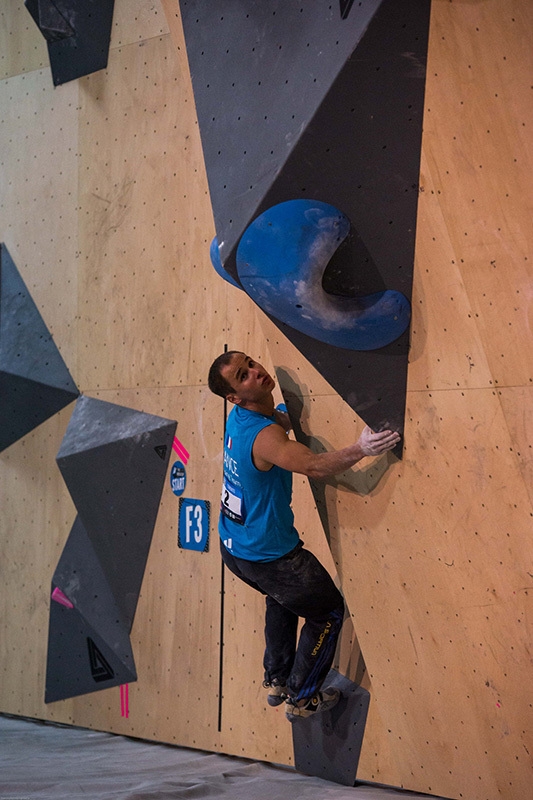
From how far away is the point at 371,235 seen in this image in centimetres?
246

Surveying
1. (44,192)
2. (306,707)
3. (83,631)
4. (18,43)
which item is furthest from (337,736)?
(18,43)

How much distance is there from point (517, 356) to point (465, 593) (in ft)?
2.66

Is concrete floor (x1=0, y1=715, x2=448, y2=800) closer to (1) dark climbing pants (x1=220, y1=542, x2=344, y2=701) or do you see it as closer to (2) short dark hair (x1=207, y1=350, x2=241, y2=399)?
(1) dark climbing pants (x1=220, y1=542, x2=344, y2=701)

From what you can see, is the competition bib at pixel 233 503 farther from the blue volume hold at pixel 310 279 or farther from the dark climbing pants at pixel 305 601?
the blue volume hold at pixel 310 279

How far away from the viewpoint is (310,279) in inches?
97.3

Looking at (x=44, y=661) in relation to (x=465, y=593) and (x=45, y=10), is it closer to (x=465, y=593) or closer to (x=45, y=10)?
(x=465, y=593)

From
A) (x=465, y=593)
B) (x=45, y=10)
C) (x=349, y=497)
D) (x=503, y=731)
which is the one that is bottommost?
(x=503, y=731)

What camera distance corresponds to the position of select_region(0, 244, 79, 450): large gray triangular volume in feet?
13.3

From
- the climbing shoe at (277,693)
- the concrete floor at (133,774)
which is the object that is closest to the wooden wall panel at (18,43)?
the climbing shoe at (277,693)

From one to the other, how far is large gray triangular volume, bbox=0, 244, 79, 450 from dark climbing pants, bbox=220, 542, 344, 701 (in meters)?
1.50

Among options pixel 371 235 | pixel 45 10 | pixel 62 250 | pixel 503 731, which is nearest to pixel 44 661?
pixel 62 250

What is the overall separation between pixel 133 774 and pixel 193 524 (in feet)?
3.36

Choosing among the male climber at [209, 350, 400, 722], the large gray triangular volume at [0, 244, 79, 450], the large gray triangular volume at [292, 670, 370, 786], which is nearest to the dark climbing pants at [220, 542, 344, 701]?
the male climber at [209, 350, 400, 722]

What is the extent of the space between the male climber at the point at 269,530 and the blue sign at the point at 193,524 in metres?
0.58
